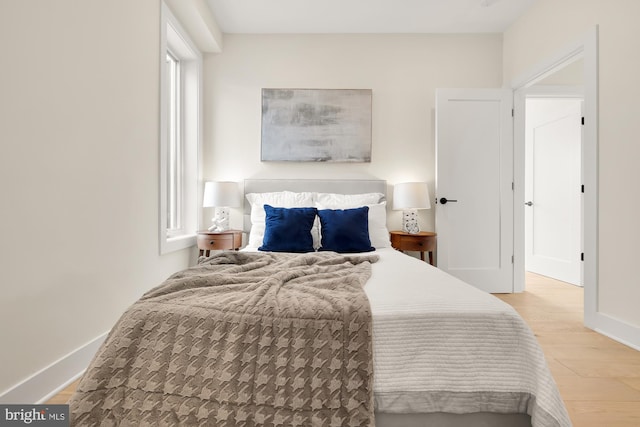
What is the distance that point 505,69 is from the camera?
12.4 ft

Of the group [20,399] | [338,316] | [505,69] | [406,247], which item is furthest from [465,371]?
[505,69]

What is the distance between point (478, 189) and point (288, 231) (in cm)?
217

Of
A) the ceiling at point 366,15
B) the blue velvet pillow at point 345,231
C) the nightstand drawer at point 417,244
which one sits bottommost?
the nightstand drawer at point 417,244

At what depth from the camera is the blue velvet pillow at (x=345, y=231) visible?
2.69 m

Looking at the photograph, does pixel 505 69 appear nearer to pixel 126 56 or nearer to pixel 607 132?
pixel 607 132

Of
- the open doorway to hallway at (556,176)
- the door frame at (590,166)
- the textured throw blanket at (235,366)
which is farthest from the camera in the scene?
the open doorway to hallway at (556,176)

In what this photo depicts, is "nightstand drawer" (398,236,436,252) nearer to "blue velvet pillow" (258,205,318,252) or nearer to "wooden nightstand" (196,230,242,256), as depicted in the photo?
"blue velvet pillow" (258,205,318,252)

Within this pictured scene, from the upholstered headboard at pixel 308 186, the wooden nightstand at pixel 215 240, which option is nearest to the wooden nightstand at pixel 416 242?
the upholstered headboard at pixel 308 186

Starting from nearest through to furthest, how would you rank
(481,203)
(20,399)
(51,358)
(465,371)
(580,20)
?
(465,371)
(20,399)
(51,358)
(580,20)
(481,203)

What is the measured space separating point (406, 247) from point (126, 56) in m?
2.73

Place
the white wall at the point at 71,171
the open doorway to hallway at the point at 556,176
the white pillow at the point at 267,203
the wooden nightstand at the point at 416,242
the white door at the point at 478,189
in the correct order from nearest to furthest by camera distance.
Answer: the white wall at the point at 71,171, the white pillow at the point at 267,203, the wooden nightstand at the point at 416,242, the white door at the point at 478,189, the open doorway to hallway at the point at 556,176

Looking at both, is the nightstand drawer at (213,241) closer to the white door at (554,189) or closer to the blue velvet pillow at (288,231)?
the blue velvet pillow at (288,231)

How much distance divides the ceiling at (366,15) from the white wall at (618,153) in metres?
0.90

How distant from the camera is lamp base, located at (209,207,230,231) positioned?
345 cm
